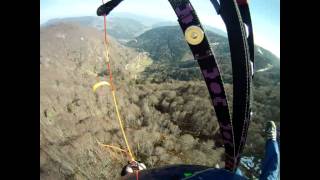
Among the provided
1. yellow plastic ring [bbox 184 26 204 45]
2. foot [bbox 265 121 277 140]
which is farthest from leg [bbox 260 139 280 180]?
yellow plastic ring [bbox 184 26 204 45]

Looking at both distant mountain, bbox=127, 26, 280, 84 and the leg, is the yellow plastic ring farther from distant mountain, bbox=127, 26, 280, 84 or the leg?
distant mountain, bbox=127, 26, 280, 84

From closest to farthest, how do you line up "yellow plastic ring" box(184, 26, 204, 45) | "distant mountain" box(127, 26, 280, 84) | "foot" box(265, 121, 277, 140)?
"yellow plastic ring" box(184, 26, 204, 45) < "foot" box(265, 121, 277, 140) < "distant mountain" box(127, 26, 280, 84)

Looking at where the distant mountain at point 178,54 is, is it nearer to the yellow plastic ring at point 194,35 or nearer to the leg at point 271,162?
the leg at point 271,162

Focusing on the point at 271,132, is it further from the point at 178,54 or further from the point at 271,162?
the point at 178,54

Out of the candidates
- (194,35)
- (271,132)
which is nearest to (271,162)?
(271,132)

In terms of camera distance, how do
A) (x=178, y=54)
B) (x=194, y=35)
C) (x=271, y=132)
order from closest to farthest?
(x=194, y=35) → (x=271, y=132) → (x=178, y=54)

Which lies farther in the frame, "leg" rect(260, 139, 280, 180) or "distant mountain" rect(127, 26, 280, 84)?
"distant mountain" rect(127, 26, 280, 84)

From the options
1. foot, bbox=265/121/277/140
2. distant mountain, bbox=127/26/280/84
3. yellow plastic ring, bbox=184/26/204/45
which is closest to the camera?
yellow plastic ring, bbox=184/26/204/45

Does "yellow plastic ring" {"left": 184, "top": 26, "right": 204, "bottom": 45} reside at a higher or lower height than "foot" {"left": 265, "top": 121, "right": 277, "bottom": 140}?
higher
